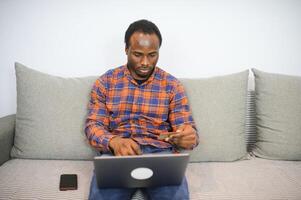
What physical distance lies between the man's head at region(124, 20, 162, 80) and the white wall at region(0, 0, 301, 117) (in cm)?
38

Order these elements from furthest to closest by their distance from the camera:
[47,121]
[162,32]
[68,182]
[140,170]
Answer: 1. [162,32]
2. [47,121]
3. [68,182]
4. [140,170]

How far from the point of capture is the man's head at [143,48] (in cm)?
124

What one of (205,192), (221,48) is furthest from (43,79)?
(221,48)

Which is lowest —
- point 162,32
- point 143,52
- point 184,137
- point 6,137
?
point 6,137

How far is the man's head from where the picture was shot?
1.24 meters

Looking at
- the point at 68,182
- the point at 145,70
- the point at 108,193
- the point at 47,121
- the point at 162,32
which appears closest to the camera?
the point at 108,193

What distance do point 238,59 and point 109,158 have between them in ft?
4.16

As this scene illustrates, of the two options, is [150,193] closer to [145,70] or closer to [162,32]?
[145,70]

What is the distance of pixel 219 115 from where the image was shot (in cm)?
142

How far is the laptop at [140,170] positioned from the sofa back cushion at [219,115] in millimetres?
461

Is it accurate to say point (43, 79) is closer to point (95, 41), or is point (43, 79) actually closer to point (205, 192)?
point (95, 41)

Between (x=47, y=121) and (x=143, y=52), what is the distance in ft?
2.08

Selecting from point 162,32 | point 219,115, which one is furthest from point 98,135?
point 162,32

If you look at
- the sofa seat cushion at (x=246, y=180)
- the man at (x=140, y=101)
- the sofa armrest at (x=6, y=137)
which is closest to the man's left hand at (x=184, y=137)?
the man at (x=140, y=101)
